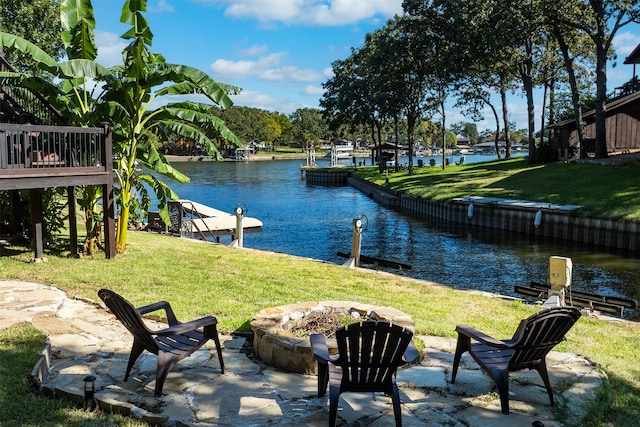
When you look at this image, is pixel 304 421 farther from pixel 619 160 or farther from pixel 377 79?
pixel 377 79

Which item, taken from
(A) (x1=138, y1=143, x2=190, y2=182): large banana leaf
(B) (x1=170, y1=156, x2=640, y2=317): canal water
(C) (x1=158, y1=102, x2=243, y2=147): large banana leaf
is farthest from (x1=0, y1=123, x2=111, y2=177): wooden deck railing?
(B) (x1=170, y1=156, x2=640, y2=317): canal water

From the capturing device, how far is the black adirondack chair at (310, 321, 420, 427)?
4.06 m

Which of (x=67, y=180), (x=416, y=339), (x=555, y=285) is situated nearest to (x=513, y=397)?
(x=416, y=339)

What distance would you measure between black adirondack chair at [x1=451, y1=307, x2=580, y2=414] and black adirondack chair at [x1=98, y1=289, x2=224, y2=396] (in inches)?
102

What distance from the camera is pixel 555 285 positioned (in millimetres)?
10328

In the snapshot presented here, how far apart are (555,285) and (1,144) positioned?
10.7m

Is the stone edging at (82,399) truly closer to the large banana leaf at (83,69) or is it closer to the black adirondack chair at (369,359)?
the black adirondack chair at (369,359)

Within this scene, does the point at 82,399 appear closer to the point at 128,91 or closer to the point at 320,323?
the point at 320,323

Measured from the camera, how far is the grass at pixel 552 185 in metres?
21.3

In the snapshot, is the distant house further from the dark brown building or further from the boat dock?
the dark brown building

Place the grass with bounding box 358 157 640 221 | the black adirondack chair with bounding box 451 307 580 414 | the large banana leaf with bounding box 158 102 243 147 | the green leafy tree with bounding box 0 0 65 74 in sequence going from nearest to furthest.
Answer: the black adirondack chair with bounding box 451 307 580 414 < the large banana leaf with bounding box 158 102 243 147 < the grass with bounding box 358 157 640 221 < the green leafy tree with bounding box 0 0 65 74

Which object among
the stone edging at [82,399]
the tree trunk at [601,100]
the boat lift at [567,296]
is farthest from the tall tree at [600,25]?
the stone edging at [82,399]

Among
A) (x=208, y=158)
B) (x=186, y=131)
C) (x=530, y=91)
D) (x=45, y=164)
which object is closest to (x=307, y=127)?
(x=208, y=158)

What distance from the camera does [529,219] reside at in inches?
920
